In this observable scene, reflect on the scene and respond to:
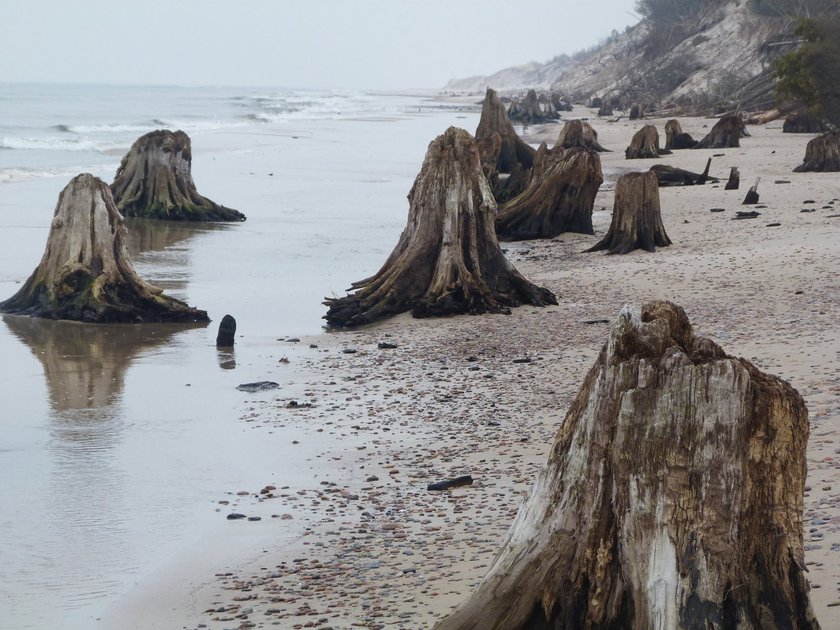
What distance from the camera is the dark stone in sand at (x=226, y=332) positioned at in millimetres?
10547

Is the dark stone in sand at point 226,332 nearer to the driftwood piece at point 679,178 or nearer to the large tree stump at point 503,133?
the driftwood piece at point 679,178

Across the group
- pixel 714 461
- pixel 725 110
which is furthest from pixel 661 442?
pixel 725 110

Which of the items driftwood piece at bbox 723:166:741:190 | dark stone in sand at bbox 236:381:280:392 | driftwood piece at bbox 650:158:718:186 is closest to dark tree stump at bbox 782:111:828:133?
driftwood piece at bbox 650:158:718:186

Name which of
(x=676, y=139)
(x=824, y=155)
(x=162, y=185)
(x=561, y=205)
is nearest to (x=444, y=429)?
(x=561, y=205)

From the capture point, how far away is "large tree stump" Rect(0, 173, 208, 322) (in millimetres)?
11961

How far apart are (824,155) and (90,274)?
16068mm

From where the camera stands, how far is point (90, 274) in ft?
40.0

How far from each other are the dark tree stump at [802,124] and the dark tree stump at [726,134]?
3355 millimetres

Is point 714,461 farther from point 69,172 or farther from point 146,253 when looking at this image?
point 69,172

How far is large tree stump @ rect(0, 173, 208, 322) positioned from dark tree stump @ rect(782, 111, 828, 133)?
89.4 ft

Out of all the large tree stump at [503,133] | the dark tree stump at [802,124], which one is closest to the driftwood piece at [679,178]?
the large tree stump at [503,133]

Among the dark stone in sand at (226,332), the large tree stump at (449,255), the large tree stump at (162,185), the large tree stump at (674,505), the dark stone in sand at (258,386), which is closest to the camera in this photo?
the large tree stump at (674,505)

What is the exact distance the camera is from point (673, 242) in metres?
15.9

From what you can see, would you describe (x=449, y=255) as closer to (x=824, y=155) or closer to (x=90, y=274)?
(x=90, y=274)
